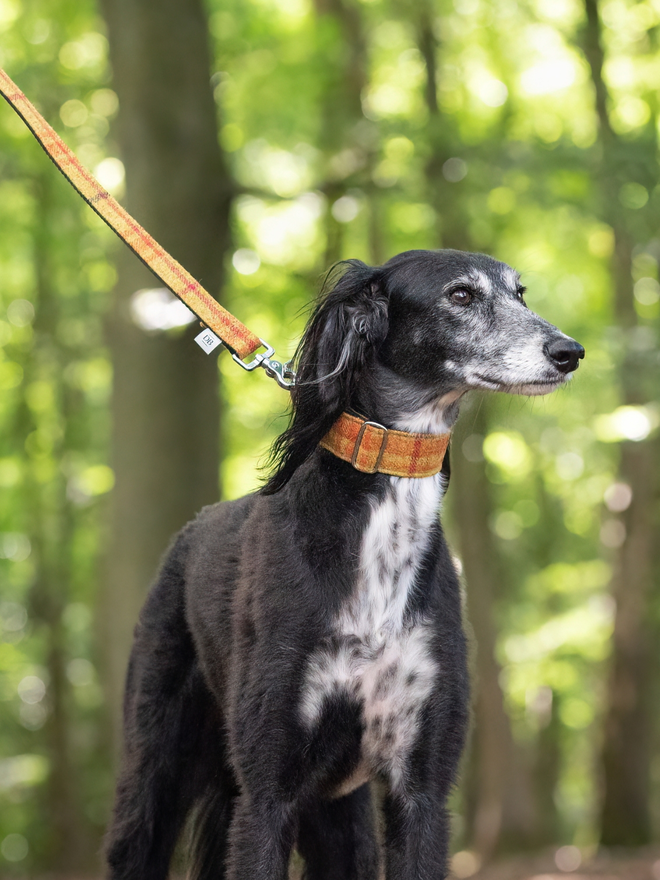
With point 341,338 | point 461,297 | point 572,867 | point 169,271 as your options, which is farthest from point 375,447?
point 572,867

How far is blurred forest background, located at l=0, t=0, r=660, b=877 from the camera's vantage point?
24.4 feet

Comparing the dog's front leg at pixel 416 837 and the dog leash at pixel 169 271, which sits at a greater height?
the dog leash at pixel 169 271

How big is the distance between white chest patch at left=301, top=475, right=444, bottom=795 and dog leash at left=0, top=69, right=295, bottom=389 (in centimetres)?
56

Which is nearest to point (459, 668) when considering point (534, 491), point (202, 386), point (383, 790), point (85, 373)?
point (383, 790)

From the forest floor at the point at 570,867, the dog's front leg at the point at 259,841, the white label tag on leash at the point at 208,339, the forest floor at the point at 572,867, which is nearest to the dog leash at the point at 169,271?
the white label tag on leash at the point at 208,339

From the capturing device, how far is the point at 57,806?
16.2 meters

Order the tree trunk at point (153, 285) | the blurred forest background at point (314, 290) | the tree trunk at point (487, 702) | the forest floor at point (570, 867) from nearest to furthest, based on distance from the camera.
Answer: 1. the tree trunk at point (153, 285)
2. the blurred forest background at point (314, 290)
3. the forest floor at point (570, 867)
4. the tree trunk at point (487, 702)

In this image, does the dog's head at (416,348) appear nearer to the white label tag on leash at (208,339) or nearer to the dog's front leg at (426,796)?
the white label tag on leash at (208,339)

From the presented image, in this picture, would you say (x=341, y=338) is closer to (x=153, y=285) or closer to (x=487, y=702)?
(x=153, y=285)

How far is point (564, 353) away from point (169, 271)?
1306 millimetres

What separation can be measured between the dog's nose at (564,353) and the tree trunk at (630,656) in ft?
29.3

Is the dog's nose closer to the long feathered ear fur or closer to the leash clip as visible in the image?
the long feathered ear fur

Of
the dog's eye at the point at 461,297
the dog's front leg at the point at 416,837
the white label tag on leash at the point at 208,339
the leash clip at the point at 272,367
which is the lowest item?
the dog's front leg at the point at 416,837

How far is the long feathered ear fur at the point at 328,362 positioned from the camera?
2.94 meters
